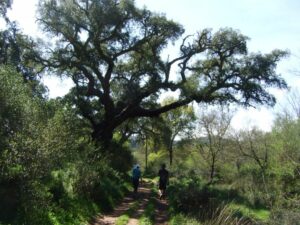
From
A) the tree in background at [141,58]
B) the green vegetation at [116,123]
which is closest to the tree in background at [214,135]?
the green vegetation at [116,123]

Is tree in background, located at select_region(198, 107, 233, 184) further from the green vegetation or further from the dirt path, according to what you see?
the dirt path

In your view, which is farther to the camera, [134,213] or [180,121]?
[180,121]

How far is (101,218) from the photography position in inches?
657

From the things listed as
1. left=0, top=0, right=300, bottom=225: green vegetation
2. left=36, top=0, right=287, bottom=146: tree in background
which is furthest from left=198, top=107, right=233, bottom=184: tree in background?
left=36, top=0, right=287, bottom=146: tree in background

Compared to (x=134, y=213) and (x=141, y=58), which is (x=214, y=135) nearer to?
(x=141, y=58)

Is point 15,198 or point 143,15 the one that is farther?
point 143,15

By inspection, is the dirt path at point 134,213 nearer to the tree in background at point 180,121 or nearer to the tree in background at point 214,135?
the tree in background at point 214,135

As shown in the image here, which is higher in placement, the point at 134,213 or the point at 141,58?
the point at 141,58

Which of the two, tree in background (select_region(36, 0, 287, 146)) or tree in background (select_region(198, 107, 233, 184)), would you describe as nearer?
tree in background (select_region(36, 0, 287, 146))

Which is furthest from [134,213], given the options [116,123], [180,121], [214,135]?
[180,121]

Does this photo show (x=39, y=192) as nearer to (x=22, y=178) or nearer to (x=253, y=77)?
(x=22, y=178)

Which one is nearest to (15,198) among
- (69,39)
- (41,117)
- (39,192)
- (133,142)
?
(39,192)

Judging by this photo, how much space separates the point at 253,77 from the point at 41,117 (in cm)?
2103

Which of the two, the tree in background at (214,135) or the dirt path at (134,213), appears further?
the tree in background at (214,135)
